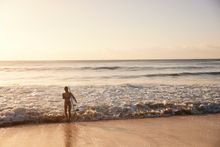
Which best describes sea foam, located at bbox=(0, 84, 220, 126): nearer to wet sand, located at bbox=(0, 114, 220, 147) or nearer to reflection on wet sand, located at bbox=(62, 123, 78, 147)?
wet sand, located at bbox=(0, 114, 220, 147)

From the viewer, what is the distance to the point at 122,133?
8.98 m

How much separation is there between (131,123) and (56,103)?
12.4 feet

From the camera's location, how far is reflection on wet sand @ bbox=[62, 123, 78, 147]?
803 centimetres

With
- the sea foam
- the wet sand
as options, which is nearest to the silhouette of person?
the sea foam

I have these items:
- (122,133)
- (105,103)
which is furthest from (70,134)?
(105,103)

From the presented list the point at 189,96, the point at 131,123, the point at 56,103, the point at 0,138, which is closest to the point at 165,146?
the point at 131,123

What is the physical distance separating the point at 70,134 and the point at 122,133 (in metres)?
1.26

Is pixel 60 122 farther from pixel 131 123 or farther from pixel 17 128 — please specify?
pixel 131 123

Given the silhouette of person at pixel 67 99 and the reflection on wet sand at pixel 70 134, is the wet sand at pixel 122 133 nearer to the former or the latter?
the reflection on wet sand at pixel 70 134

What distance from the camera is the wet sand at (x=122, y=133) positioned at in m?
7.95

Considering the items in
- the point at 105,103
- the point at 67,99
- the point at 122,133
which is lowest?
the point at 122,133

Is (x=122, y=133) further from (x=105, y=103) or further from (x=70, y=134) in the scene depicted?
(x=105, y=103)

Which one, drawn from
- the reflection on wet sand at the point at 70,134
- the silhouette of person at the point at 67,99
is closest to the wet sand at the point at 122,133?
the reflection on wet sand at the point at 70,134

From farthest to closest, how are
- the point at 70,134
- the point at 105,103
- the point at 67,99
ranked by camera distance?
the point at 105,103, the point at 67,99, the point at 70,134
